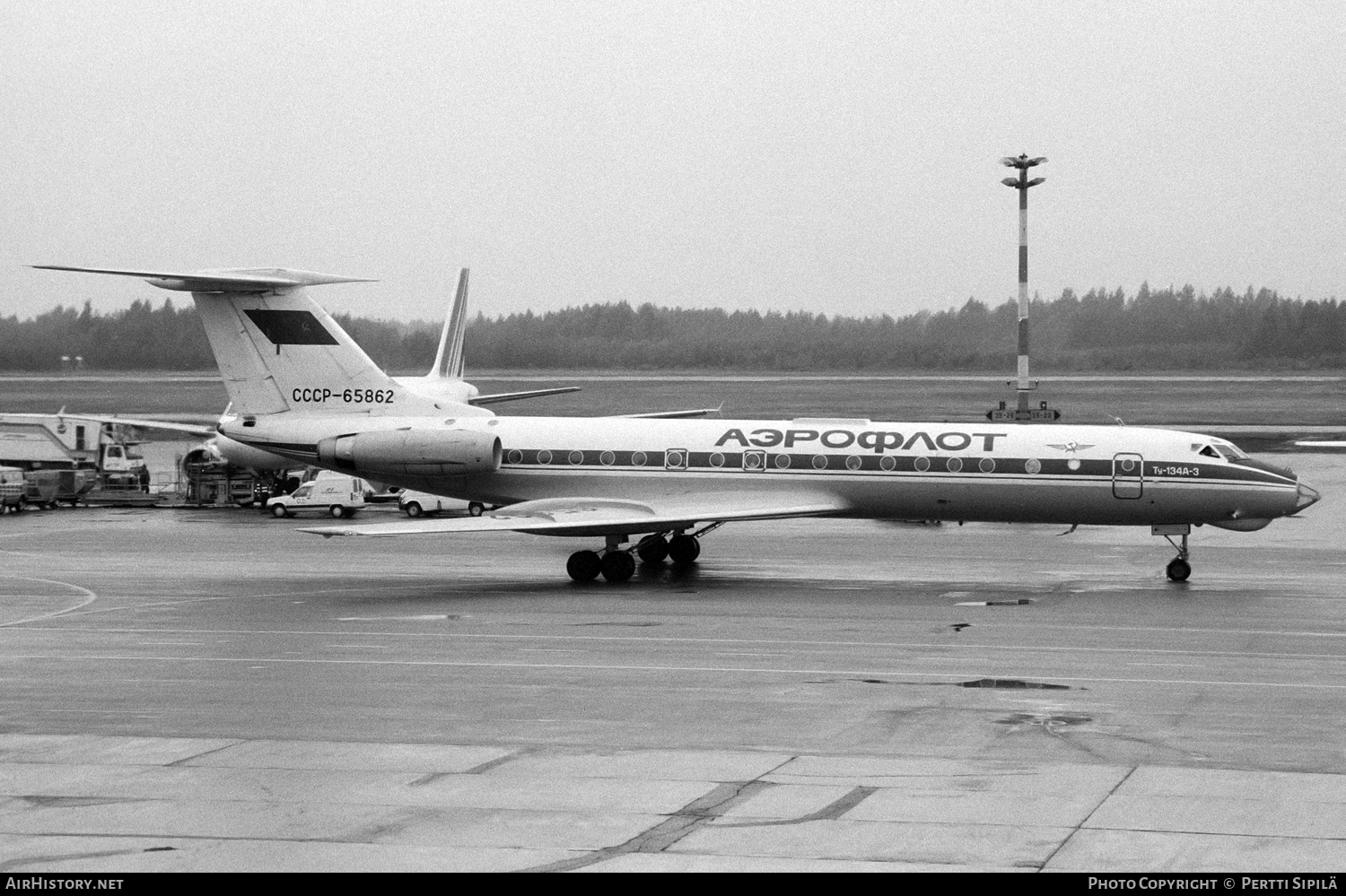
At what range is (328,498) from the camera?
142 ft

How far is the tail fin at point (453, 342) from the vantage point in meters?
50.7

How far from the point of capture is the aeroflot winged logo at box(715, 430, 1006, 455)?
29734 millimetres

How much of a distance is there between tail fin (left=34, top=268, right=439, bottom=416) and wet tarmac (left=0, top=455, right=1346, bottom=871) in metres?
3.46

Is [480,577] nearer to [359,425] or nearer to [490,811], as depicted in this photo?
[359,425]

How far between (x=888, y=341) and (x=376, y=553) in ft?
165

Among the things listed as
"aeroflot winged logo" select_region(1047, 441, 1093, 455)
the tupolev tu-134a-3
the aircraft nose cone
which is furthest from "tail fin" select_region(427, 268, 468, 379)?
the aircraft nose cone

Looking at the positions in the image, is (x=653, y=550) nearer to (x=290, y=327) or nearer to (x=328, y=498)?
(x=290, y=327)

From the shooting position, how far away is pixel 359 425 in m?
31.6

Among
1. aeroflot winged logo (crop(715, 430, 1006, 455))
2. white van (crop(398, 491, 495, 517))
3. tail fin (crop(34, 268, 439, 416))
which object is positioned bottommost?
white van (crop(398, 491, 495, 517))

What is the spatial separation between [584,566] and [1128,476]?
33.8 ft

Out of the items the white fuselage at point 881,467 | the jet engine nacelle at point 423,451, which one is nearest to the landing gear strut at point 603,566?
the white fuselage at point 881,467

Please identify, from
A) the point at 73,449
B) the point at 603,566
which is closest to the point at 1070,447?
the point at 603,566

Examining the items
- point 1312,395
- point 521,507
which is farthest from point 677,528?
point 1312,395

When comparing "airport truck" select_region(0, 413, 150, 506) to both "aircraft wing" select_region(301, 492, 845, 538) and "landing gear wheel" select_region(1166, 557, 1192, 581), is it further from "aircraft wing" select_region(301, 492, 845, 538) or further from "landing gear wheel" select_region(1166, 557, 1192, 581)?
"landing gear wheel" select_region(1166, 557, 1192, 581)
